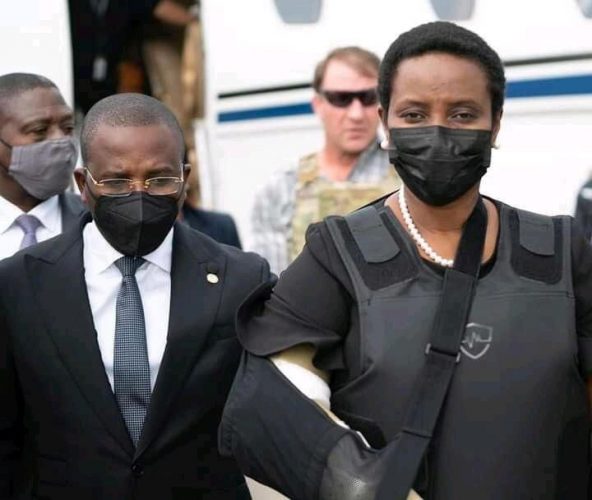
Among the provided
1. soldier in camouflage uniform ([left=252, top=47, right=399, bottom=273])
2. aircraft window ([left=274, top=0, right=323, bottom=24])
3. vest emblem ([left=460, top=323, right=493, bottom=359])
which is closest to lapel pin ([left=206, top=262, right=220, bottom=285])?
vest emblem ([left=460, top=323, right=493, bottom=359])

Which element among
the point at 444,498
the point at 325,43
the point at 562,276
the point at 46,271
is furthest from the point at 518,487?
the point at 325,43

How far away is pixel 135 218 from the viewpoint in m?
2.90

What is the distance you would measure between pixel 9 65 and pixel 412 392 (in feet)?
Result: 14.2

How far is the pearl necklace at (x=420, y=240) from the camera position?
Result: 8.03 ft

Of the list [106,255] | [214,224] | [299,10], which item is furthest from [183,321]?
[299,10]

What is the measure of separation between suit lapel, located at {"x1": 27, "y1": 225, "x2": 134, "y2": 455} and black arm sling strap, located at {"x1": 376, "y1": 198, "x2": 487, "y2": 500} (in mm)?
767

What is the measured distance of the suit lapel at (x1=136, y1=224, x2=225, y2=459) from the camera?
2.86 metres

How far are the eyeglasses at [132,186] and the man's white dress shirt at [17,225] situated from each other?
86 cm

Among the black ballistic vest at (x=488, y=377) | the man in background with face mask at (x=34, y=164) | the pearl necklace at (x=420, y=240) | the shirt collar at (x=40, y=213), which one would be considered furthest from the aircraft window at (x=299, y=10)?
the black ballistic vest at (x=488, y=377)

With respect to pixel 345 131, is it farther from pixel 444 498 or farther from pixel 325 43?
pixel 444 498

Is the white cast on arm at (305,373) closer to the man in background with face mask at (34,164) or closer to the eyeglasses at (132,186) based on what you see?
the eyeglasses at (132,186)

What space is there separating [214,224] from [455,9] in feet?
4.45

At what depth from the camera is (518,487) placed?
7.74ft

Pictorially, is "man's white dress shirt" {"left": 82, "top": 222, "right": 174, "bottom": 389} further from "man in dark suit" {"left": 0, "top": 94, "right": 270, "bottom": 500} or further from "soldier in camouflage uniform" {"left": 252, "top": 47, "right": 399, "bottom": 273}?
"soldier in camouflage uniform" {"left": 252, "top": 47, "right": 399, "bottom": 273}
